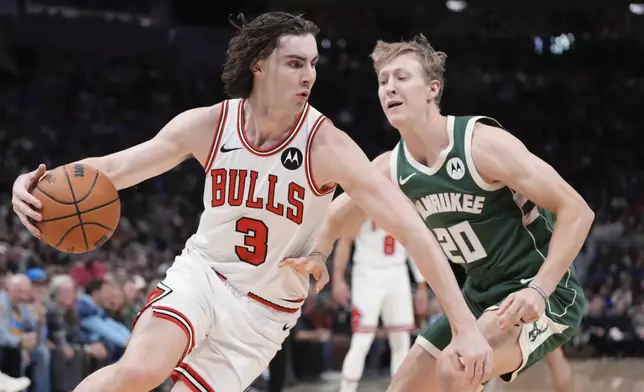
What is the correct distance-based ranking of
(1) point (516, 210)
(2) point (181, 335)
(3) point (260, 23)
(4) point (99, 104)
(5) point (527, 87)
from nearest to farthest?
(2) point (181, 335), (3) point (260, 23), (1) point (516, 210), (4) point (99, 104), (5) point (527, 87)

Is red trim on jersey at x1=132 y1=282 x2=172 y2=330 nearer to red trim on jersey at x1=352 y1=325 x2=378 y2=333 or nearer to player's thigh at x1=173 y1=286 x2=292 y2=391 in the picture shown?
player's thigh at x1=173 y1=286 x2=292 y2=391

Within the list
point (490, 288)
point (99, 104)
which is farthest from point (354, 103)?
point (490, 288)

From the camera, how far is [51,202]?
11.2 feet

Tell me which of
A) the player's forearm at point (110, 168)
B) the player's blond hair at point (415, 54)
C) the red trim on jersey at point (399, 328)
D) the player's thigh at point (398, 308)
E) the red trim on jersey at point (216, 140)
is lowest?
the red trim on jersey at point (399, 328)

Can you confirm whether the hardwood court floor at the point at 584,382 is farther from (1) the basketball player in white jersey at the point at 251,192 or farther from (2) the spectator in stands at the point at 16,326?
(1) the basketball player in white jersey at the point at 251,192

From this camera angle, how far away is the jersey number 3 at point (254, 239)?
11.9 ft

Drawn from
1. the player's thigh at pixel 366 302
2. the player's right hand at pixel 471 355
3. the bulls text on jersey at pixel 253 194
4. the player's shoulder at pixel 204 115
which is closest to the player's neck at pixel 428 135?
the bulls text on jersey at pixel 253 194

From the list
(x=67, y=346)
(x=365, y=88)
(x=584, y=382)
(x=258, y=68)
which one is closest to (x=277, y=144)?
(x=258, y=68)

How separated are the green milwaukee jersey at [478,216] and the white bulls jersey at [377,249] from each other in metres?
4.31

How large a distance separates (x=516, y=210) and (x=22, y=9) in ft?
47.4

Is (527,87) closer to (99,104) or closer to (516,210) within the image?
(99,104)

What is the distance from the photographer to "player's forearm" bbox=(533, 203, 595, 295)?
3604 mm

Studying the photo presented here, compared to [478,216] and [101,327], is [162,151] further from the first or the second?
[101,327]

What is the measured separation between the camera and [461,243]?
405cm
